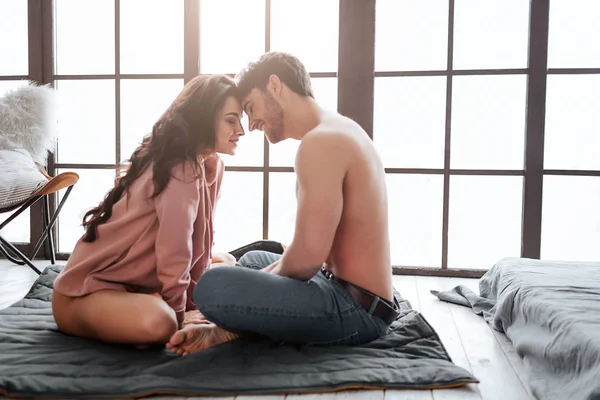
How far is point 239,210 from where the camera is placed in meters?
3.98

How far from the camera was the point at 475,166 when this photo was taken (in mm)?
3648

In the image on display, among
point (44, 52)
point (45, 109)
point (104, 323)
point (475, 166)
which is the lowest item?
point (104, 323)

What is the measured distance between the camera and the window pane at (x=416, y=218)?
3699 mm

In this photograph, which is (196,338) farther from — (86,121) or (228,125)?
(86,121)

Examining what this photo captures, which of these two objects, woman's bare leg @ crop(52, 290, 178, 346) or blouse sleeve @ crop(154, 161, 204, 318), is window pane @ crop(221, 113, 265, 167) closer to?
blouse sleeve @ crop(154, 161, 204, 318)

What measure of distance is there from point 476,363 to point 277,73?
51.0 inches

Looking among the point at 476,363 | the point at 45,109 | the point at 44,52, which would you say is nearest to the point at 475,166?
the point at 476,363

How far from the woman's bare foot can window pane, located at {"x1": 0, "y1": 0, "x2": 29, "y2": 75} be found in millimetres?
3049

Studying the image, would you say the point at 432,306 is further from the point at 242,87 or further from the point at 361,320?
the point at 242,87

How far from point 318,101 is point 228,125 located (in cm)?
181

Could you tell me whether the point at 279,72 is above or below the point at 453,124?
above

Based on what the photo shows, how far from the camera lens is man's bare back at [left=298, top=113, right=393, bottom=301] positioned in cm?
179

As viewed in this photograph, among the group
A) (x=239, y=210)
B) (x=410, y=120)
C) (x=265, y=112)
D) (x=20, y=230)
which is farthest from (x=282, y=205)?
(x=20, y=230)

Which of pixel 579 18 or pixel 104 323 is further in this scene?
pixel 579 18
